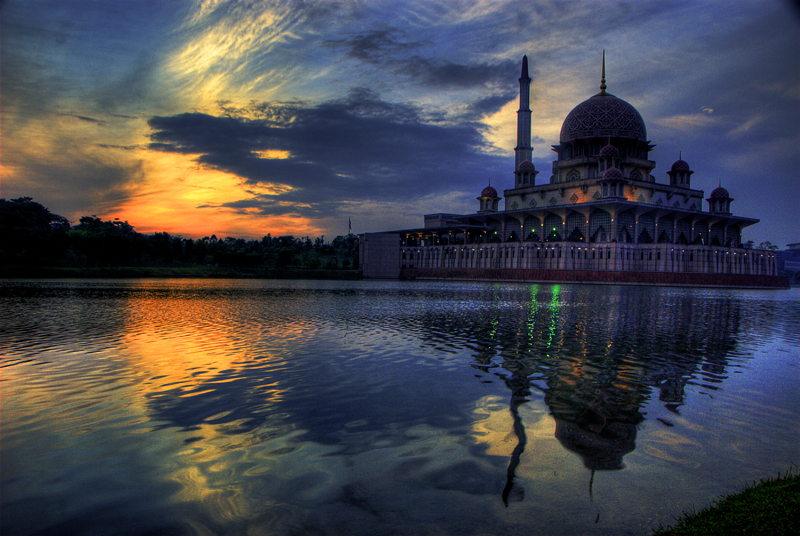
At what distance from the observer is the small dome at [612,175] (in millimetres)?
75875

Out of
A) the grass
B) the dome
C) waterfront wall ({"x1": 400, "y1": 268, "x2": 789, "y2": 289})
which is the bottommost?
the grass

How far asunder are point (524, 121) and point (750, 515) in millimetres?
103145

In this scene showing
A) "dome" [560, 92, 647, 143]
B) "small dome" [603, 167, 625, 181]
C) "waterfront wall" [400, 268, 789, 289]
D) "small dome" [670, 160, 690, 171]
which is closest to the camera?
"waterfront wall" [400, 268, 789, 289]

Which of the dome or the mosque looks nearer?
the mosque

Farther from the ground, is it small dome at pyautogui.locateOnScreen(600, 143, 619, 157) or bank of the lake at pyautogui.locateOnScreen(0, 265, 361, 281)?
small dome at pyautogui.locateOnScreen(600, 143, 619, 157)

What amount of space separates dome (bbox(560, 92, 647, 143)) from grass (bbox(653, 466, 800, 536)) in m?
93.1

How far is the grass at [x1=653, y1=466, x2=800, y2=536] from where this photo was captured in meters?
3.73

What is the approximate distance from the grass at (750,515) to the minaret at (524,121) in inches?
3920

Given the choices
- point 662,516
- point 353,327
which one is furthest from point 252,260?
point 662,516

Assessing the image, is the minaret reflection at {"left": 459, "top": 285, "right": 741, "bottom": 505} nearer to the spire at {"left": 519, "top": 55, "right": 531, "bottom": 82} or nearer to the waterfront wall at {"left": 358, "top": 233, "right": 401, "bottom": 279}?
the waterfront wall at {"left": 358, "top": 233, "right": 401, "bottom": 279}

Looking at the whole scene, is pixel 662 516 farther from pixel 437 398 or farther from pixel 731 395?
pixel 731 395

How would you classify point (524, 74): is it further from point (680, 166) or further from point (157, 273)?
point (157, 273)

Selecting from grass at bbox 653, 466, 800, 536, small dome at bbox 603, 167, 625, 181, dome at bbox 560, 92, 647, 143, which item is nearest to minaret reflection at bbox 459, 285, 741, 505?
grass at bbox 653, 466, 800, 536

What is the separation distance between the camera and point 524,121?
327 feet
